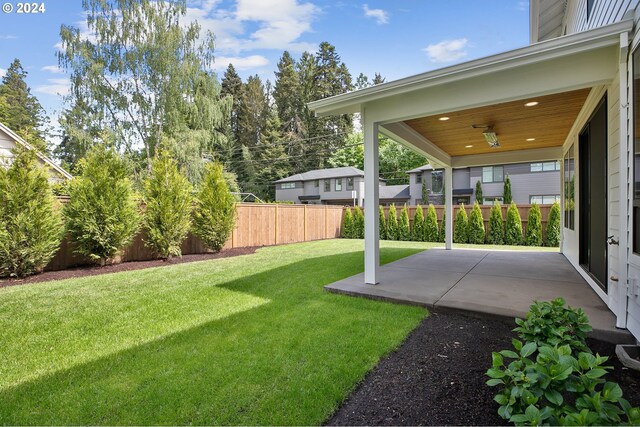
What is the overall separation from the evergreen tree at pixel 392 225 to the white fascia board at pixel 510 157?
4.65m

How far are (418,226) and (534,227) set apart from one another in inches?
151

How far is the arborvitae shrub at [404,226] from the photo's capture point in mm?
12992

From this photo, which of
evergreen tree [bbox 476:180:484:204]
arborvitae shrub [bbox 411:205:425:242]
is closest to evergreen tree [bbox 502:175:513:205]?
evergreen tree [bbox 476:180:484:204]

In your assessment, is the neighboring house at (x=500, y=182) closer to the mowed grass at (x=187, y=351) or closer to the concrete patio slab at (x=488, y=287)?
the concrete patio slab at (x=488, y=287)

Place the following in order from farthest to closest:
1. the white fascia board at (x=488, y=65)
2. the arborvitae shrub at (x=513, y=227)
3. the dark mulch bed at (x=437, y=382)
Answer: the arborvitae shrub at (x=513, y=227) → the white fascia board at (x=488, y=65) → the dark mulch bed at (x=437, y=382)

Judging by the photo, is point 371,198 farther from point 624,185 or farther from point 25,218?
point 25,218

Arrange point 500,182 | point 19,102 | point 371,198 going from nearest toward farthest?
point 371,198 → point 500,182 → point 19,102

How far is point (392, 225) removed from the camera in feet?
43.8

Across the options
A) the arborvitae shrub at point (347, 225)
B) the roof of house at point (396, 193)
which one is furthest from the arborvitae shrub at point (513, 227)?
the roof of house at point (396, 193)

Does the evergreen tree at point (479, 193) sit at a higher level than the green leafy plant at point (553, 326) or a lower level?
higher

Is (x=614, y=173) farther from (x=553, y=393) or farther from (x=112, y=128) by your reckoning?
(x=112, y=128)

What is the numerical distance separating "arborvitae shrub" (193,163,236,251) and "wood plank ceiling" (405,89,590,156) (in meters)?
5.35

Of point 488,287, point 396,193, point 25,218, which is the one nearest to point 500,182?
point 396,193

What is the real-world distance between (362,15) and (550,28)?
4.71 meters
